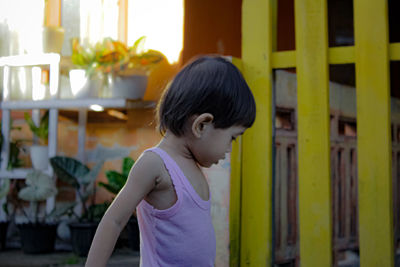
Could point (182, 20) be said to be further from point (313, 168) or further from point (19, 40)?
point (313, 168)

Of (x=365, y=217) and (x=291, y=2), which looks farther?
(x=291, y=2)

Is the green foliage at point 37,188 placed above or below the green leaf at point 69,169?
below

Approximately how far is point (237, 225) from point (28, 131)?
2337 millimetres

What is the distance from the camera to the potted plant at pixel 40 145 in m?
3.79

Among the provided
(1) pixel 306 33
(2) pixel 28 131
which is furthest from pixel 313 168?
(2) pixel 28 131

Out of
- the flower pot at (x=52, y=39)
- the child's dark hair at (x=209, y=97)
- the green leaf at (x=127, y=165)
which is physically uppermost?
the flower pot at (x=52, y=39)

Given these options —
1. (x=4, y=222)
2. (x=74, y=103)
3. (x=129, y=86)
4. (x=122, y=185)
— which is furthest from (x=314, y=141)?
(x=4, y=222)

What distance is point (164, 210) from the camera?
1.47 meters

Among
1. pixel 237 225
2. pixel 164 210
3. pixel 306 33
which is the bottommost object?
pixel 237 225

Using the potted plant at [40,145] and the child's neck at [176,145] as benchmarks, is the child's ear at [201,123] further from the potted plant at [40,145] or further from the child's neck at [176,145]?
the potted plant at [40,145]

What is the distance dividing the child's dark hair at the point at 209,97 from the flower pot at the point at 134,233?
2054mm

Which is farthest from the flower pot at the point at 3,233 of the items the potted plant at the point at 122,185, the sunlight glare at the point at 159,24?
the sunlight glare at the point at 159,24

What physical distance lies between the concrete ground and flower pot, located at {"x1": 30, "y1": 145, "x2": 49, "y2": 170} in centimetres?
60

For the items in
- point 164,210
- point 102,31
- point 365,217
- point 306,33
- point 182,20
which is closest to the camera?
point 164,210
